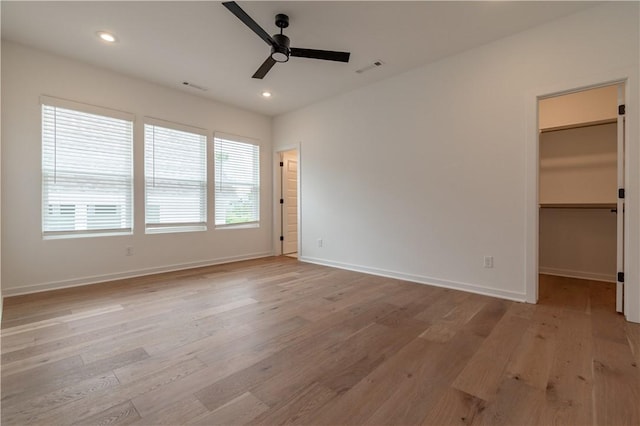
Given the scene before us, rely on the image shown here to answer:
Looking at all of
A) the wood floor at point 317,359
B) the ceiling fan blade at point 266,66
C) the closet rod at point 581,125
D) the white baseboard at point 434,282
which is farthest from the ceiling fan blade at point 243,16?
the closet rod at point 581,125

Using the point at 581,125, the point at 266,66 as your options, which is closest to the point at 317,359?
the point at 266,66

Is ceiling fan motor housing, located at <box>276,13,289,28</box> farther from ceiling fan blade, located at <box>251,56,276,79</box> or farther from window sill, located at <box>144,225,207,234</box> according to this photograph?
window sill, located at <box>144,225,207,234</box>

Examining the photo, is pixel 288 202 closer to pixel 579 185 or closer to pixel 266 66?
pixel 266 66

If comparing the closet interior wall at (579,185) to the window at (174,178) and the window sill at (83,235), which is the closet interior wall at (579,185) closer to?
the window at (174,178)

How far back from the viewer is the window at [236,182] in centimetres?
509

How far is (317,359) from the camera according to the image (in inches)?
73.6

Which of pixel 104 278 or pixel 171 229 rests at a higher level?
pixel 171 229

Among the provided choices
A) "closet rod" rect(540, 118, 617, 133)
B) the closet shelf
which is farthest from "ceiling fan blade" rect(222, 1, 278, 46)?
the closet shelf

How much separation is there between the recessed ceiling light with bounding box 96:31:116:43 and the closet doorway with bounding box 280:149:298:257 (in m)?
3.26

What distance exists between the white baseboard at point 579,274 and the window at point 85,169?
6.22 m

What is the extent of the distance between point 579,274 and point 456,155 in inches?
102

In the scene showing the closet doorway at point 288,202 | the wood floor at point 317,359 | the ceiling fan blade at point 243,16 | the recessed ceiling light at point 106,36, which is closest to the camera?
the wood floor at point 317,359

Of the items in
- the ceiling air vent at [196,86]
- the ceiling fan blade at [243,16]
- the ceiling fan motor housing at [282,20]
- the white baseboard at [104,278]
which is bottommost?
the white baseboard at [104,278]

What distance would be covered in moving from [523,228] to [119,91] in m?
5.38
